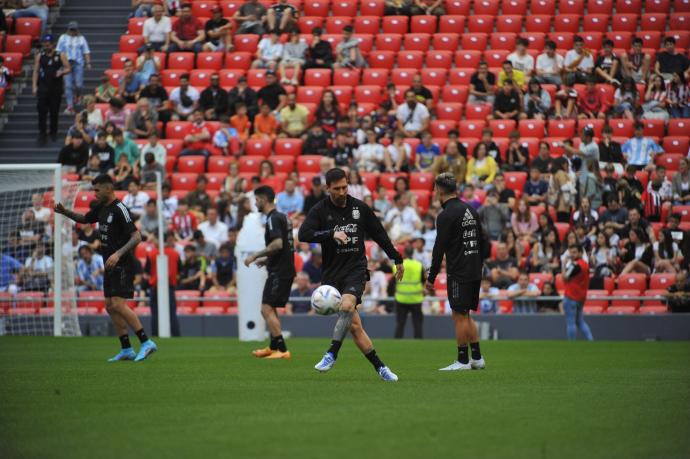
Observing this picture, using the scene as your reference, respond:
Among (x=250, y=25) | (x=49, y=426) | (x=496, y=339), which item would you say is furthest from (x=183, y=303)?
(x=49, y=426)

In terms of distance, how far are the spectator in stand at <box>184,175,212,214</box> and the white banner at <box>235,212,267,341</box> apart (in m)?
5.10

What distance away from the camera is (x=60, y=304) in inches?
869

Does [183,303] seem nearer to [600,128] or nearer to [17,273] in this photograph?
[17,273]

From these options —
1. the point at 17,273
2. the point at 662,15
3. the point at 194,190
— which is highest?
the point at 662,15

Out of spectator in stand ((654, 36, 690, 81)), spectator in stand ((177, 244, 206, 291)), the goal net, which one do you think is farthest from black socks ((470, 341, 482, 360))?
spectator in stand ((654, 36, 690, 81))

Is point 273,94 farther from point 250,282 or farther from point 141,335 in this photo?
point 141,335

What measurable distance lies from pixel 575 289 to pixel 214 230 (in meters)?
7.90

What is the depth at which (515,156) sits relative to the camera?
25688mm

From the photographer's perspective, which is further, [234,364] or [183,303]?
[183,303]

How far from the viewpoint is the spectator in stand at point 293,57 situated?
94.4ft

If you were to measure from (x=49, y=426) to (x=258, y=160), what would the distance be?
1858 cm

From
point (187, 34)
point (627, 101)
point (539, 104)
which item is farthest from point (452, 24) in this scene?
point (187, 34)

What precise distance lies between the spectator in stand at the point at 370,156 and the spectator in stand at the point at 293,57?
11.0ft

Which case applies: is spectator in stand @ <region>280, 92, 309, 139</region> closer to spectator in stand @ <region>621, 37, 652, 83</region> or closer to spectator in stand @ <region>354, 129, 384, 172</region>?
spectator in stand @ <region>354, 129, 384, 172</region>
